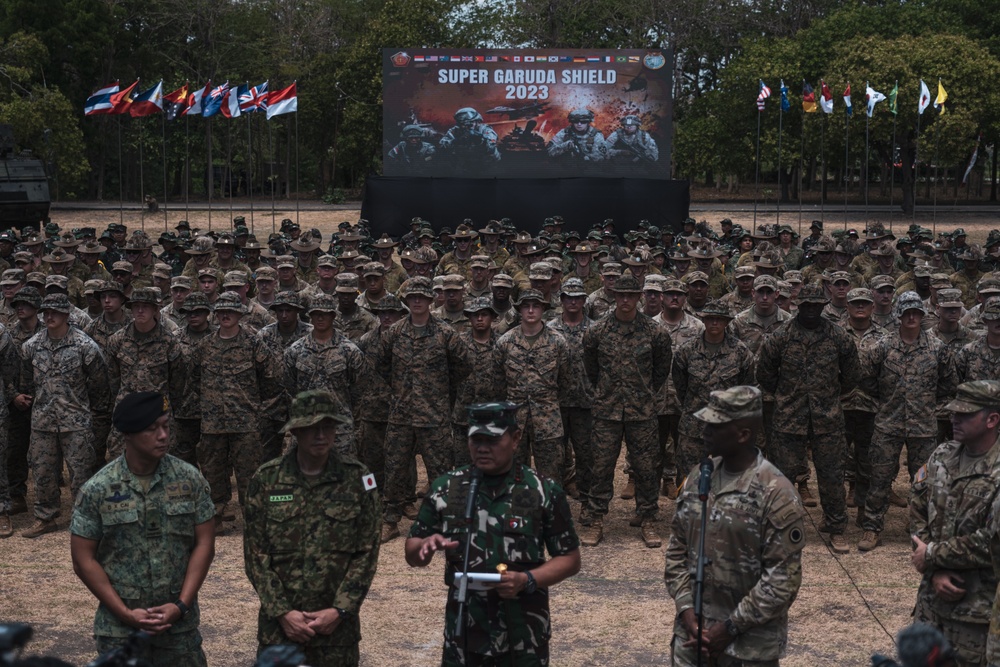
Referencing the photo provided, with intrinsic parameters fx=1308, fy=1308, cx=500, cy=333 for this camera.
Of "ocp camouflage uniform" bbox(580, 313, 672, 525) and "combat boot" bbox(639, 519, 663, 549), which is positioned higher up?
"ocp camouflage uniform" bbox(580, 313, 672, 525)

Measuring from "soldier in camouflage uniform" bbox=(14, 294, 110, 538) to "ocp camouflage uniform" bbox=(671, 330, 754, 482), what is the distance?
15.5ft

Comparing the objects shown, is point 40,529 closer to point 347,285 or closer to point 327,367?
point 327,367

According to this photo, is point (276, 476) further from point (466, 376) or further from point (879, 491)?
point (879, 491)

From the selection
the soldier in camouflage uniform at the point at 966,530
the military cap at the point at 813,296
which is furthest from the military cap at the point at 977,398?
the military cap at the point at 813,296

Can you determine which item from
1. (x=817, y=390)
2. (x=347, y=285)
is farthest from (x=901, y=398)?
(x=347, y=285)

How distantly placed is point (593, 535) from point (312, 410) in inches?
199

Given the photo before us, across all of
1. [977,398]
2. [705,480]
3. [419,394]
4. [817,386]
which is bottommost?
[419,394]

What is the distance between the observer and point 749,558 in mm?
5430

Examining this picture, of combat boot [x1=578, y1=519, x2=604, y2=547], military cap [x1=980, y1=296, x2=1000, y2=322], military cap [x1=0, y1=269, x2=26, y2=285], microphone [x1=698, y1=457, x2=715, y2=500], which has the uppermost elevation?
military cap [x1=0, y1=269, x2=26, y2=285]

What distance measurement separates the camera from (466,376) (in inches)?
418

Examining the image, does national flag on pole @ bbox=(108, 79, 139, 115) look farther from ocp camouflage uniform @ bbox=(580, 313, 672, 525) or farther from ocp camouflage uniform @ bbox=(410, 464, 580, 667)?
ocp camouflage uniform @ bbox=(410, 464, 580, 667)

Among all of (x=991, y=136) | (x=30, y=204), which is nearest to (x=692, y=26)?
(x=991, y=136)

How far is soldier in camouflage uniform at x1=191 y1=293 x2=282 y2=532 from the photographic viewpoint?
10359 millimetres

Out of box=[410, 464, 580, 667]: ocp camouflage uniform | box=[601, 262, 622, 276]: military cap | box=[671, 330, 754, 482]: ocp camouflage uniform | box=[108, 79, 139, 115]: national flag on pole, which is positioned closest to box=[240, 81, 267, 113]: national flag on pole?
box=[108, 79, 139, 115]: national flag on pole
